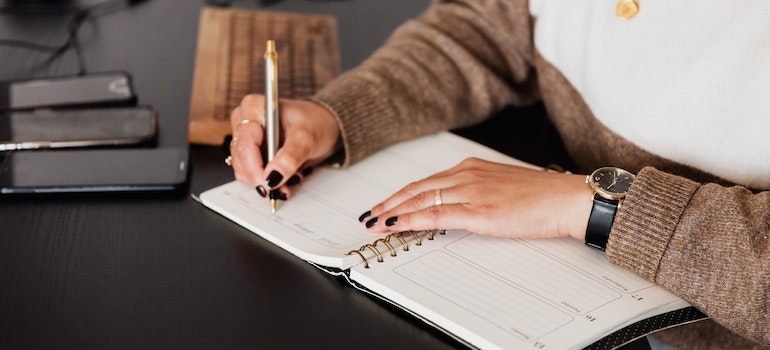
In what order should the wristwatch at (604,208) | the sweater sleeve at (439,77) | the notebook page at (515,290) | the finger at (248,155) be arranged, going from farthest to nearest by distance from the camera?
the sweater sleeve at (439,77) → the finger at (248,155) → the wristwatch at (604,208) → the notebook page at (515,290)

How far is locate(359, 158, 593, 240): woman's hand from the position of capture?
Answer: 846 millimetres

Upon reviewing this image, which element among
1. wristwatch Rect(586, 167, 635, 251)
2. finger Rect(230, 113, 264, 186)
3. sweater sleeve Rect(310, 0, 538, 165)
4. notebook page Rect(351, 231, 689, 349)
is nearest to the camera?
notebook page Rect(351, 231, 689, 349)

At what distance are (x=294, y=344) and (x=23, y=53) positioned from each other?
79 centimetres

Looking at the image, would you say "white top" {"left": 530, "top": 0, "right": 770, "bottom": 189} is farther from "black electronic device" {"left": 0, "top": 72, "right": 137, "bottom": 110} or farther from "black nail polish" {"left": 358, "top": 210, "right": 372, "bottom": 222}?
"black electronic device" {"left": 0, "top": 72, "right": 137, "bottom": 110}

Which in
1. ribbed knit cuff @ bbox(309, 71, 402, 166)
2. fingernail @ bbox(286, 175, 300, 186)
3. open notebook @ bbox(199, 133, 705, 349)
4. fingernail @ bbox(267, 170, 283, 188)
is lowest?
open notebook @ bbox(199, 133, 705, 349)

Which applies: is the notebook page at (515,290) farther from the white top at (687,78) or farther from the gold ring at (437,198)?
the white top at (687,78)

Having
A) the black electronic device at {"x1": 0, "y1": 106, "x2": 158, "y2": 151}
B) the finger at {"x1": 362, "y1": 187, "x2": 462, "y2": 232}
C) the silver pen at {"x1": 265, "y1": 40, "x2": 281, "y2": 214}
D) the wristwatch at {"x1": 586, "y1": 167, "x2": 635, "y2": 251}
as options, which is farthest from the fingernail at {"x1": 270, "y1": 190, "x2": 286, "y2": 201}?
the wristwatch at {"x1": 586, "y1": 167, "x2": 635, "y2": 251}

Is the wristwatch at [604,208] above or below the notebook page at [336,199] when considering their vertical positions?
above

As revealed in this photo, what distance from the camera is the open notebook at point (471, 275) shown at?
2.38 ft

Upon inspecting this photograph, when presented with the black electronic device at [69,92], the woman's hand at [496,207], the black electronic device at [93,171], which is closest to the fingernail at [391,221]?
the woman's hand at [496,207]

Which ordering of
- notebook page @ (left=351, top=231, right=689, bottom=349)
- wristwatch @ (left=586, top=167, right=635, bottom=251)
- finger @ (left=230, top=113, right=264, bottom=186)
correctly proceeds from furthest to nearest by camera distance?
1. finger @ (left=230, top=113, right=264, bottom=186)
2. wristwatch @ (left=586, top=167, right=635, bottom=251)
3. notebook page @ (left=351, top=231, right=689, bottom=349)

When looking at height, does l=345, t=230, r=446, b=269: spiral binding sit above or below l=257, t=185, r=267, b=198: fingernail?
below

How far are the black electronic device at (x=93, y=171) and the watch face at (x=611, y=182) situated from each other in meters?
0.46

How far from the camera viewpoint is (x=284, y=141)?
3.17ft
